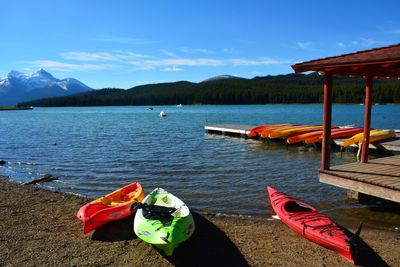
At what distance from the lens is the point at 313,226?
24.7 feet

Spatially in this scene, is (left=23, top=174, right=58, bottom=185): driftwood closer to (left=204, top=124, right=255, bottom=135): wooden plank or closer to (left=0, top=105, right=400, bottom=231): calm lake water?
(left=0, top=105, right=400, bottom=231): calm lake water

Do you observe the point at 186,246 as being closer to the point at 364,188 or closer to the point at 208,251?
the point at 208,251

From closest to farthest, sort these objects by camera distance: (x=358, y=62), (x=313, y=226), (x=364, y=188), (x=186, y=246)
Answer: (x=186, y=246) < (x=313, y=226) < (x=358, y=62) < (x=364, y=188)

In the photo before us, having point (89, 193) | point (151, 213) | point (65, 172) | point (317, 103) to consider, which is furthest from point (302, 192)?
point (317, 103)

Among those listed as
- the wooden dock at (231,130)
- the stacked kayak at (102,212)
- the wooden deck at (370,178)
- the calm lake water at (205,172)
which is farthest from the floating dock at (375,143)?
the stacked kayak at (102,212)

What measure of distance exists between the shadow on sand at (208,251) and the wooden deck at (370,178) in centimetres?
360

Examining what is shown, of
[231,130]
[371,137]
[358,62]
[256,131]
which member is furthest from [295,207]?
[231,130]

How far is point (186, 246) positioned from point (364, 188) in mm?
4661

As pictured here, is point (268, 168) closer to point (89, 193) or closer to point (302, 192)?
point (302, 192)

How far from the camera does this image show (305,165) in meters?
16.9

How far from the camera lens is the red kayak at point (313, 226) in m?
6.68

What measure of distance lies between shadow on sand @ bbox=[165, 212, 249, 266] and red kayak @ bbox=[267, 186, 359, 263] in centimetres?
152

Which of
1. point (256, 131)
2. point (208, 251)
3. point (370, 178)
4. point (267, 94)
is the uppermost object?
point (267, 94)

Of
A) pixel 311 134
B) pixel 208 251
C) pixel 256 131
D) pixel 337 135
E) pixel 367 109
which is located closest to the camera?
pixel 208 251
